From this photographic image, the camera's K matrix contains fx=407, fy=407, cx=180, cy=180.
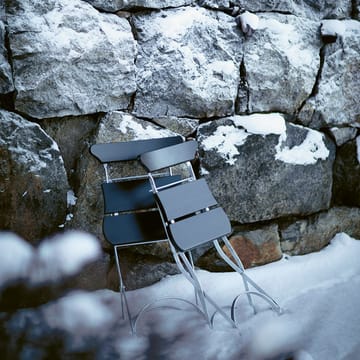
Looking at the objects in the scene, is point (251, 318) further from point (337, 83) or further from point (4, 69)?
point (4, 69)

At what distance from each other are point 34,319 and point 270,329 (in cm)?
123

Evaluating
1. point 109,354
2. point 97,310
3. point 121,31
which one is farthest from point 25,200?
point 121,31

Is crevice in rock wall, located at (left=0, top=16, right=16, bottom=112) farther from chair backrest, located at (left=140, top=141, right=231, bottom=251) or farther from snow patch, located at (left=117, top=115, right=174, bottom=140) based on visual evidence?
chair backrest, located at (left=140, top=141, right=231, bottom=251)

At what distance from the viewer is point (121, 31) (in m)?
2.44

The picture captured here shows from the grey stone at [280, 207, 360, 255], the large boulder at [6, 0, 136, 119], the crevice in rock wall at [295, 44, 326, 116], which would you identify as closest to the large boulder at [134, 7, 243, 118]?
the large boulder at [6, 0, 136, 119]

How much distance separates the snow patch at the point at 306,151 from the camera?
8.89 ft

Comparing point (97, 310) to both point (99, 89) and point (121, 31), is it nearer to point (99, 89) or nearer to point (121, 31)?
point (99, 89)

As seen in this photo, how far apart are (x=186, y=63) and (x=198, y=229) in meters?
1.09

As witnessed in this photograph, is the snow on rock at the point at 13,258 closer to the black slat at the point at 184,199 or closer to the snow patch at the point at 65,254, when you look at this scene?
the snow patch at the point at 65,254

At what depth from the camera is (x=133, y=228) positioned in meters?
2.23

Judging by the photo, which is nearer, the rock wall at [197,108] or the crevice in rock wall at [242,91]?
the rock wall at [197,108]

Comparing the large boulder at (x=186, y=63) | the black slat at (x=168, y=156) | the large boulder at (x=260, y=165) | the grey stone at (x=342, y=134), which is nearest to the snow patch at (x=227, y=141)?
the large boulder at (x=260, y=165)

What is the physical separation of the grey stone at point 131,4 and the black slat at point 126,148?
85 cm

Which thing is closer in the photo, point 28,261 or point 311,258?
point 28,261
